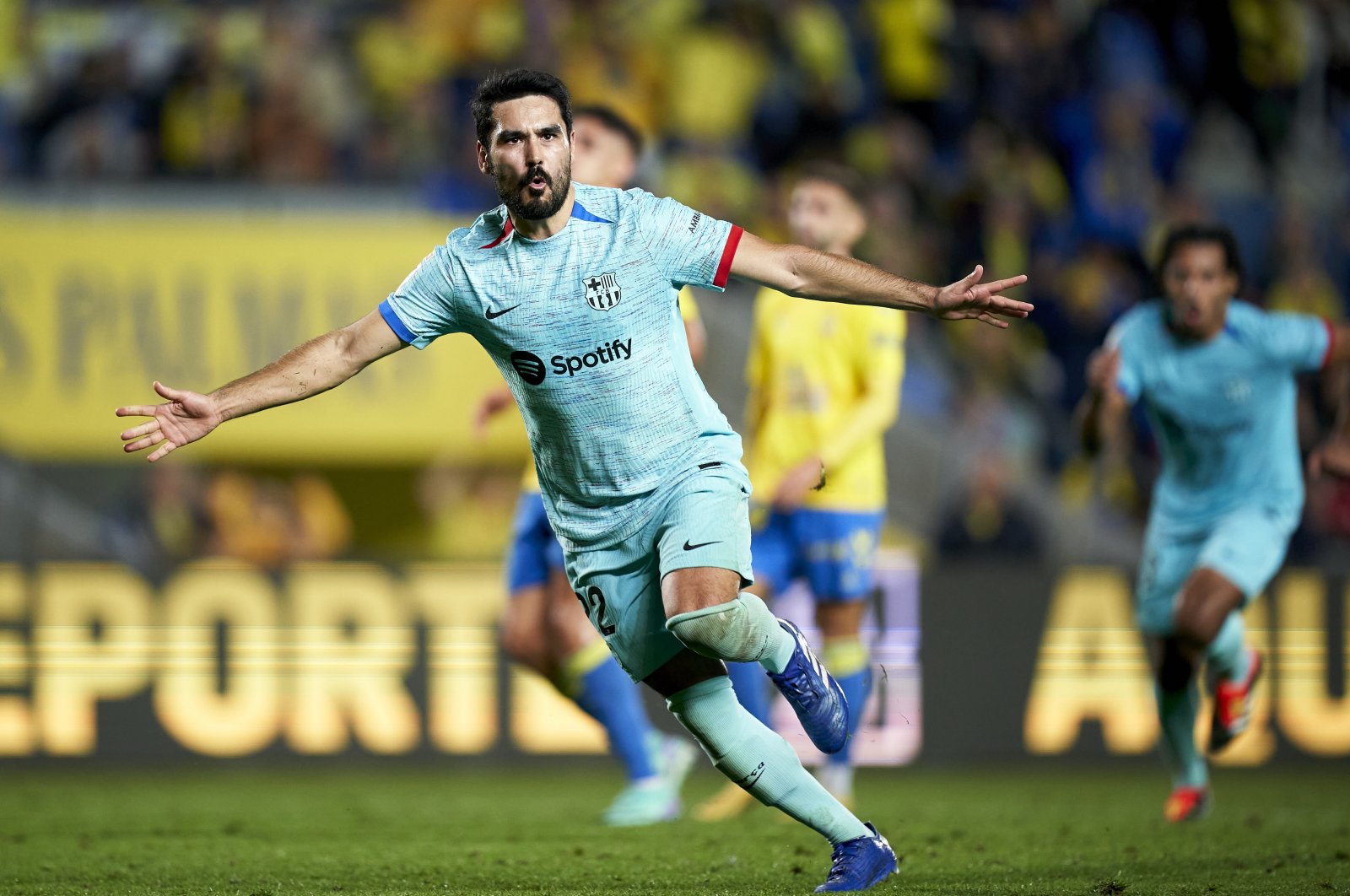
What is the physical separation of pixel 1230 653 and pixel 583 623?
2.63m

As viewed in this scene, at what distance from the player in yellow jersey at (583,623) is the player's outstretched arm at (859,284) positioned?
2.29 metres

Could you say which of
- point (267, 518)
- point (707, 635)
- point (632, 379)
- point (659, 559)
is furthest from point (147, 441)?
point (267, 518)

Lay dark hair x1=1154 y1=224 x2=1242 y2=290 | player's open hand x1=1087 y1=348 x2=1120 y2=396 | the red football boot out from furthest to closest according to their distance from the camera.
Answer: the red football boot < dark hair x1=1154 y1=224 x2=1242 y2=290 < player's open hand x1=1087 y1=348 x2=1120 y2=396

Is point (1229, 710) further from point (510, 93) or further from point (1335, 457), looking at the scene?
point (510, 93)

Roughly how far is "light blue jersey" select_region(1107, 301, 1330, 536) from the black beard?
10.4 feet

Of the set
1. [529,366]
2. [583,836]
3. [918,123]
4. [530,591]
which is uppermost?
[918,123]

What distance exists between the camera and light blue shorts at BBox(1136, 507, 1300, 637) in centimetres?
707

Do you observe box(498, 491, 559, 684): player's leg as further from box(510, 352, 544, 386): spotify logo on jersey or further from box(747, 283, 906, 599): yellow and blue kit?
box(510, 352, 544, 386): spotify logo on jersey

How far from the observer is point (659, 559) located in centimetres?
486

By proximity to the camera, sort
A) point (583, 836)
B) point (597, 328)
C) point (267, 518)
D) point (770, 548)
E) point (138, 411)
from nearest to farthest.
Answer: point (138, 411), point (597, 328), point (583, 836), point (770, 548), point (267, 518)

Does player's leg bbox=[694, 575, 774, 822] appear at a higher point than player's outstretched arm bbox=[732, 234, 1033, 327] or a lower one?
lower

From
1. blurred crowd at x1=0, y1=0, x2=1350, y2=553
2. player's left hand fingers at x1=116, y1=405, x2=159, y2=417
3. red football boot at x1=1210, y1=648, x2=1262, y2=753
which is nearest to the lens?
player's left hand fingers at x1=116, y1=405, x2=159, y2=417

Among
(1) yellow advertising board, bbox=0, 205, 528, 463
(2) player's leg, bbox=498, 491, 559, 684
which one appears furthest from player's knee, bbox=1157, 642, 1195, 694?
(1) yellow advertising board, bbox=0, 205, 528, 463

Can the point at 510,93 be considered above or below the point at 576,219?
above
